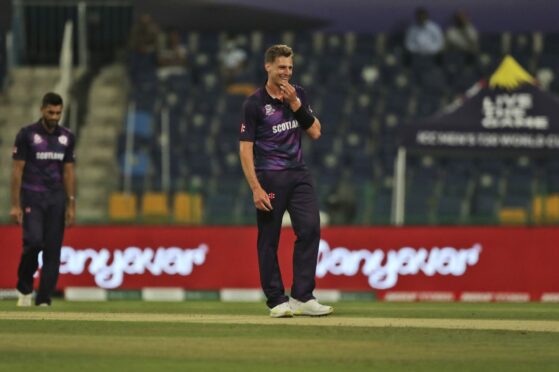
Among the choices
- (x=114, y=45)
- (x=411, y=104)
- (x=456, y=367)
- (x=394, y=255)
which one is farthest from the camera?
(x=114, y=45)

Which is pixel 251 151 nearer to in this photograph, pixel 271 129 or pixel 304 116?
pixel 271 129

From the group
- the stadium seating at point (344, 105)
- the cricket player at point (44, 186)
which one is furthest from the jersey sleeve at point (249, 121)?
the stadium seating at point (344, 105)

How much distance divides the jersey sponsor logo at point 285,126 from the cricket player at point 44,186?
315cm

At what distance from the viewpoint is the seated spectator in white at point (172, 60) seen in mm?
24438

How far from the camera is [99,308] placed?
11914 millimetres

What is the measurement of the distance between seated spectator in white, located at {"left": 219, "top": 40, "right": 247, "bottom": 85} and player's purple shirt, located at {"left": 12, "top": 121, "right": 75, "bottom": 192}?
478 inches

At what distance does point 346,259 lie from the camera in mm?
16094

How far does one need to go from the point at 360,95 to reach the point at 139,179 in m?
4.24

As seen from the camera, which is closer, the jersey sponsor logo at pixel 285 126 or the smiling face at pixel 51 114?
the jersey sponsor logo at pixel 285 126

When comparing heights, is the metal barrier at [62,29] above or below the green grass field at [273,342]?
above

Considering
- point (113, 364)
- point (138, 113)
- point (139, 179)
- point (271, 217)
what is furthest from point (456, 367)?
point (138, 113)

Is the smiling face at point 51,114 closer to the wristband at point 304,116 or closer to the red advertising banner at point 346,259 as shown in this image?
the wristband at point 304,116

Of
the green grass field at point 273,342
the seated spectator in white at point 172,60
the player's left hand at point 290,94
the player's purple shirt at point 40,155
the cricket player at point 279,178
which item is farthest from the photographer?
the seated spectator in white at point 172,60

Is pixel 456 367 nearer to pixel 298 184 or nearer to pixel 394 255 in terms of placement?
pixel 298 184
